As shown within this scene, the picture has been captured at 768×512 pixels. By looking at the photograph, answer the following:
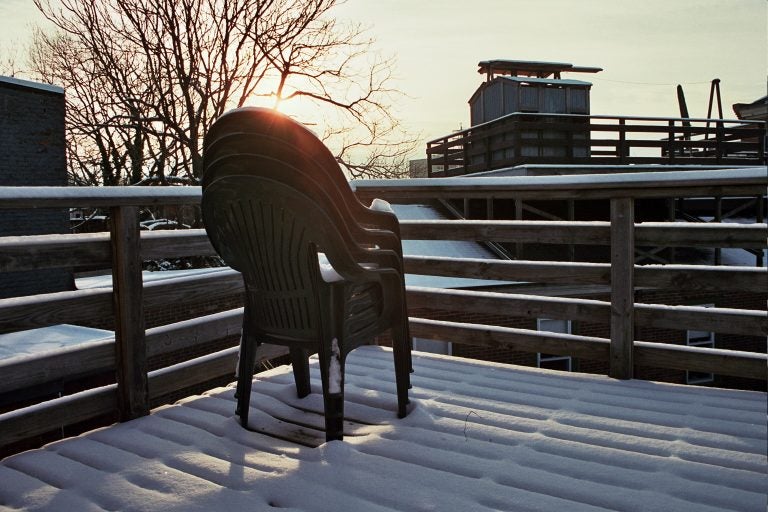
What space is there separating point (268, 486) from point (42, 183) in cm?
1402

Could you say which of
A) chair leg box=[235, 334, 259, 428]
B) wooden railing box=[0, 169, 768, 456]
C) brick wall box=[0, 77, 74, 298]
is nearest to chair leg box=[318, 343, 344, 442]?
chair leg box=[235, 334, 259, 428]

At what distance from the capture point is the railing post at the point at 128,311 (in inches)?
114

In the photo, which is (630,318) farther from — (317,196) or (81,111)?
(81,111)

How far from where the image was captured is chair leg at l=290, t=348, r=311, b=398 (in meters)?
3.12

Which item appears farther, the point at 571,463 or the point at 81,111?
the point at 81,111

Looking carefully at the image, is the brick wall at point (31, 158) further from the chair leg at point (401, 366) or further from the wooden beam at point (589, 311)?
the chair leg at point (401, 366)

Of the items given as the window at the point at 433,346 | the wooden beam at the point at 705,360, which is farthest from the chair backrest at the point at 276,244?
the window at the point at 433,346

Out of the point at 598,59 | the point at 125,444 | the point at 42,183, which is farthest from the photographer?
the point at 598,59

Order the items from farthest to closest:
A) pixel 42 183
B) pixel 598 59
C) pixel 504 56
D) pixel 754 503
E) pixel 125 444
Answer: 1. pixel 598 59
2. pixel 504 56
3. pixel 42 183
4. pixel 125 444
5. pixel 754 503

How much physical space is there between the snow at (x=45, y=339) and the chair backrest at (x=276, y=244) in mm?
6386

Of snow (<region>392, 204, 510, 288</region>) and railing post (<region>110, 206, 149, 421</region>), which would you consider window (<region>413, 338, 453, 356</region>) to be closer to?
snow (<region>392, 204, 510, 288</region>)

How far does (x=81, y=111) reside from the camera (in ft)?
61.9

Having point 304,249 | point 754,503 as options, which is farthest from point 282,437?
point 754,503

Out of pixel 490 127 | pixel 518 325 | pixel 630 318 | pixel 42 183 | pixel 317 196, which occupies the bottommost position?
pixel 518 325
